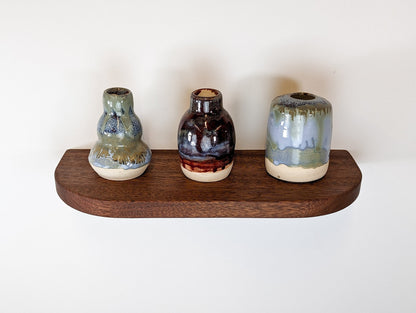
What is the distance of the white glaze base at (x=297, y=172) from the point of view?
468mm

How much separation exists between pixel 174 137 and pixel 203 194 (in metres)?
0.11

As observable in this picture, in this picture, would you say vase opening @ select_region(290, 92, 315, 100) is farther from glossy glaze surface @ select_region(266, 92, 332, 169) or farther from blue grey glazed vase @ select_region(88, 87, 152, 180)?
blue grey glazed vase @ select_region(88, 87, 152, 180)

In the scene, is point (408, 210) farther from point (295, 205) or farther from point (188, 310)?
point (188, 310)

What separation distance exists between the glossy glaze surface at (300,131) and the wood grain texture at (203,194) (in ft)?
0.10

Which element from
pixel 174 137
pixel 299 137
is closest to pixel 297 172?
pixel 299 137

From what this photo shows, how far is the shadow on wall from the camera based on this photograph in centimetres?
52

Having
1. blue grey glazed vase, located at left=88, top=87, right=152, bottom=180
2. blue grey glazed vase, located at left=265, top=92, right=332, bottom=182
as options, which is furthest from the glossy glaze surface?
blue grey glazed vase, located at left=88, top=87, right=152, bottom=180

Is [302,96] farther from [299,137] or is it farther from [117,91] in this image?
[117,91]

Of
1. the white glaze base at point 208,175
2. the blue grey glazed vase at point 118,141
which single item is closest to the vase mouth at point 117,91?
the blue grey glazed vase at point 118,141

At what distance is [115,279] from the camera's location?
2.11 ft

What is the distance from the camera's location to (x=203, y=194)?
0.46m
